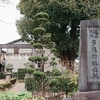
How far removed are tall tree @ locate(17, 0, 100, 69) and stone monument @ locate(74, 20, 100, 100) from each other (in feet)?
39.1

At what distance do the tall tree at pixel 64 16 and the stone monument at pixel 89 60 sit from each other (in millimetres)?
11918

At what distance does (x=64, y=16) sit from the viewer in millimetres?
18234

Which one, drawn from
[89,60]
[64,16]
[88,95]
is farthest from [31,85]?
[64,16]

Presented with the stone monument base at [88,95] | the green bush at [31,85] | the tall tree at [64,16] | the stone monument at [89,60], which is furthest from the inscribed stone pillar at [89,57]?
the tall tree at [64,16]

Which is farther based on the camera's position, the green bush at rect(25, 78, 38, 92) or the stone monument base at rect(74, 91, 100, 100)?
the green bush at rect(25, 78, 38, 92)

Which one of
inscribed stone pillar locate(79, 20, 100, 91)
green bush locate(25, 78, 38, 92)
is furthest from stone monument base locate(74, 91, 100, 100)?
green bush locate(25, 78, 38, 92)

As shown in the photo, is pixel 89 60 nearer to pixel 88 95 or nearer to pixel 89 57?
pixel 89 57

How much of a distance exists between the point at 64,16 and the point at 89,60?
1299 cm

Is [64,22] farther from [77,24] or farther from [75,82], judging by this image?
[75,82]

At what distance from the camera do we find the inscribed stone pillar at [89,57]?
5480mm

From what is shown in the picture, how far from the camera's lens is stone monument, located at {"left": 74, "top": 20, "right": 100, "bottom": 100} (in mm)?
5438

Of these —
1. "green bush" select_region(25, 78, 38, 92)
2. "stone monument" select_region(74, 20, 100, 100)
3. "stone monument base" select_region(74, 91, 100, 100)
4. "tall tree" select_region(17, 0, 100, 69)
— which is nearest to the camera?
"stone monument base" select_region(74, 91, 100, 100)

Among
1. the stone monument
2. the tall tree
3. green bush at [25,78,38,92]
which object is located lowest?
green bush at [25,78,38,92]

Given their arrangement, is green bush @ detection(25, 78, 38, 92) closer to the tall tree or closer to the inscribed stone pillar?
the inscribed stone pillar
